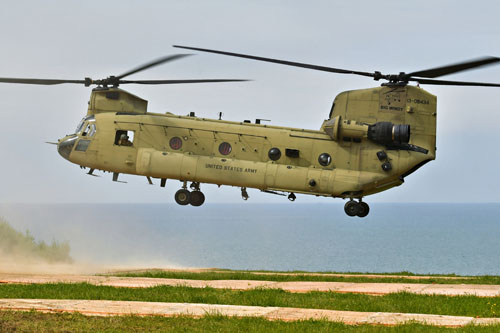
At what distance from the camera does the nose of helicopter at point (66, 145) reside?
90.1 feet

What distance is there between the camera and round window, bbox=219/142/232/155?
2612cm

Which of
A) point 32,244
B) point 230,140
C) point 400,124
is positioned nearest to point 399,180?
point 400,124

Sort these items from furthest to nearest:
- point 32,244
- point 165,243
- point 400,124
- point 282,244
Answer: point 282,244
point 165,243
point 32,244
point 400,124

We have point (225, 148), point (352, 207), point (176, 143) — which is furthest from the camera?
point (176, 143)

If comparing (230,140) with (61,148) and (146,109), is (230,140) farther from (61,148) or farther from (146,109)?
(61,148)

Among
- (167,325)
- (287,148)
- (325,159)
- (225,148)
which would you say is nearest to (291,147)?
(287,148)

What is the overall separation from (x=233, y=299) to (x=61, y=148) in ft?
39.1

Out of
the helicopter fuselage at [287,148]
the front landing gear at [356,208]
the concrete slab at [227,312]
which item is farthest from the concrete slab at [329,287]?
the concrete slab at [227,312]

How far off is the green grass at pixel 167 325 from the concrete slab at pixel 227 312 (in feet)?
1.78

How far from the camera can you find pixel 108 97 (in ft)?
91.1

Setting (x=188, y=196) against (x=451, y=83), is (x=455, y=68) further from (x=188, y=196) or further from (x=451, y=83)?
(x=188, y=196)

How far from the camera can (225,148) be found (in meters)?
26.2

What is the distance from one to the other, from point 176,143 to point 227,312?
1081 centimetres

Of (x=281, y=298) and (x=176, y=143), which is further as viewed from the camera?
(x=176, y=143)
